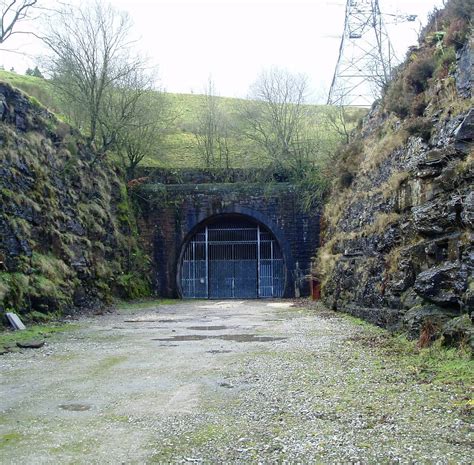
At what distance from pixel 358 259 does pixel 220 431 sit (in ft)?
34.0

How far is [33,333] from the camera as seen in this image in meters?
11.9

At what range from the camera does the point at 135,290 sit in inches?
891

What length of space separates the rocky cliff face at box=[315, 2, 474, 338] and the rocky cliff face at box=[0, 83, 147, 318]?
25.7 ft

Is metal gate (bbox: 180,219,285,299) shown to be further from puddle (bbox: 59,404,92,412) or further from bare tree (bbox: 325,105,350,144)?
puddle (bbox: 59,404,92,412)

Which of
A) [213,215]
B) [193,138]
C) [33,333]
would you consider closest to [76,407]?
[33,333]

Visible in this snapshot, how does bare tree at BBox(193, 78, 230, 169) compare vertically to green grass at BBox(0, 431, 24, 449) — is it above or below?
above

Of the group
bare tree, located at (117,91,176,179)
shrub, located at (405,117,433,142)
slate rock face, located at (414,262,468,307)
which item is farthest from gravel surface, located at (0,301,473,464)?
bare tree, located at (117,91,176,179)

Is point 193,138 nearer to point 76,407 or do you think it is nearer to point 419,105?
point 419,105

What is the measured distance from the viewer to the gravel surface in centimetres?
448

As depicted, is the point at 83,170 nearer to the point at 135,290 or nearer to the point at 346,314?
the point at 135,290

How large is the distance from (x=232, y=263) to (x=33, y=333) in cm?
1550

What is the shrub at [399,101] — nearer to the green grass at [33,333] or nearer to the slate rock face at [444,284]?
the slate rock face at [444,284]

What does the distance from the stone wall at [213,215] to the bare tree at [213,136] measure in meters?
4.13

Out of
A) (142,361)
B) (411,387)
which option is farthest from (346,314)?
(411,387)
